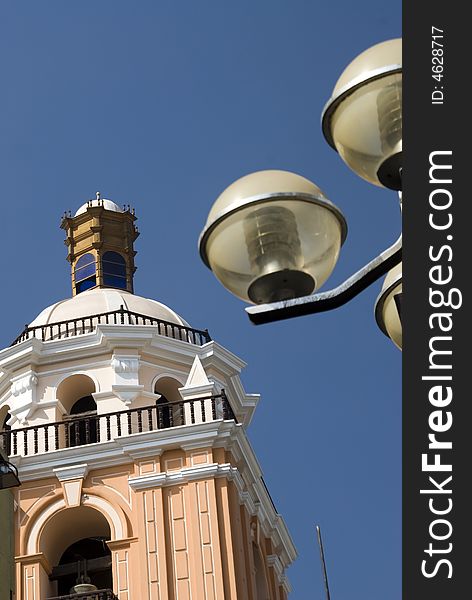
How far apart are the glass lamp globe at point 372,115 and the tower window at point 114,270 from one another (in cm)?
2786

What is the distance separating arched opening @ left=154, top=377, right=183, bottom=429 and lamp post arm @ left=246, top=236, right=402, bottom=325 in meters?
22.2

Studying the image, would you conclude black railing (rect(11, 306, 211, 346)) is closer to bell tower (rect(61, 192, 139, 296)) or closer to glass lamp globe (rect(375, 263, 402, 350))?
bell tower (rect(61, 192, 139, 296))

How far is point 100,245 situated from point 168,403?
7.27 meters

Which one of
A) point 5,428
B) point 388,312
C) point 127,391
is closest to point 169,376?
point 127,391

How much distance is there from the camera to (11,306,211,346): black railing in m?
30.6

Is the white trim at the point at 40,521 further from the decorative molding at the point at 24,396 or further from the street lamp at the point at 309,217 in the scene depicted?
the street lamp at the point at 309,217

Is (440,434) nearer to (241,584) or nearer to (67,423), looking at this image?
(241,584)

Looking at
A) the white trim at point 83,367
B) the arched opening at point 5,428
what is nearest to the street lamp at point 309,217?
the arched opening at point 5,428

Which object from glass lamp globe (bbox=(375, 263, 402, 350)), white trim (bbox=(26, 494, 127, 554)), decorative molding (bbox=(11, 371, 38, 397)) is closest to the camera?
glass lamp globe (bbox=(375, 263, 402, 350))

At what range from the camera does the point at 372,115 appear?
560 centimetres

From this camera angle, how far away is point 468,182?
A: 5645 mm

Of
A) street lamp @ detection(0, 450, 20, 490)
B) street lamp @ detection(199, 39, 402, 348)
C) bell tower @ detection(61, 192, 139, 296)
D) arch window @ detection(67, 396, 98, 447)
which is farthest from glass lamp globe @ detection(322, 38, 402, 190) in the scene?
bell tower @ detection(61, 192, 139, 296)

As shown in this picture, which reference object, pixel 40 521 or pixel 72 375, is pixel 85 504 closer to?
pixel 40 521

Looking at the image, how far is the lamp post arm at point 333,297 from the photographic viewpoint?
568 centimetres
